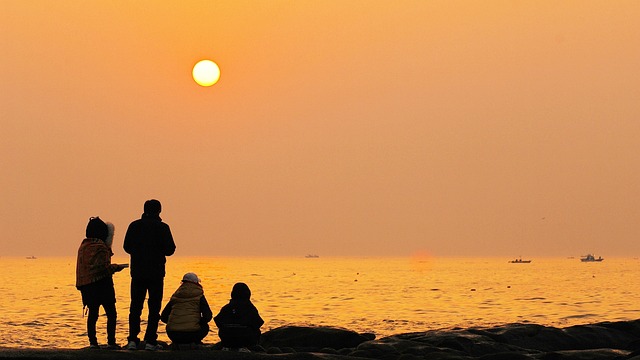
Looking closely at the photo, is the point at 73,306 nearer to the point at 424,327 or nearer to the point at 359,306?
the point at 359,306

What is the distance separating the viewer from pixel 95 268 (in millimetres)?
16625

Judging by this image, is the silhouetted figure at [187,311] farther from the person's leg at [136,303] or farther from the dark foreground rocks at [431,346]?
the person's leg at [136,303]

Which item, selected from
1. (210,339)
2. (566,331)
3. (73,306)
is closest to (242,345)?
(566,331)

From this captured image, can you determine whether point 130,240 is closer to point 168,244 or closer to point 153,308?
point 168,244

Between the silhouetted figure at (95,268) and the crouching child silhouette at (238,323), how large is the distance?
209 cm

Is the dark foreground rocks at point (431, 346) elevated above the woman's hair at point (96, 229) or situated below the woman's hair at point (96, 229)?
below

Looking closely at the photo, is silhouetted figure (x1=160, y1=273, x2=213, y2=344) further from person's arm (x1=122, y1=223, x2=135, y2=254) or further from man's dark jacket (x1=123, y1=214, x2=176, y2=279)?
person's arm (x1=122, y1=223, x2=135, y2=254)

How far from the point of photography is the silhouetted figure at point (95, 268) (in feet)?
54.5

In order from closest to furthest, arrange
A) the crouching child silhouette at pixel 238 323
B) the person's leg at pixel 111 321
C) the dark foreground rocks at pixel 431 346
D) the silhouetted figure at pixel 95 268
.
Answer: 1. the dark foreground rocks at pixel 431 346
2. the crouching child silhouette at pixel 238 323
3. the silhouetted figure at pixel 95 268
4. the person's leg at pixel 111 321

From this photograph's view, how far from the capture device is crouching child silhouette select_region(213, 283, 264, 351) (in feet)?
53.2

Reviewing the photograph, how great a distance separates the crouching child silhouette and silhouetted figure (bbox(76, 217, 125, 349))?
6.87 feet

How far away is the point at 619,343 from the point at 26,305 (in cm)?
4990

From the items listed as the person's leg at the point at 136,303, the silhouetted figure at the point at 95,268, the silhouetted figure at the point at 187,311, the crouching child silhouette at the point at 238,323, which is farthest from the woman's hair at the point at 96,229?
the crouching child silhouette at the point at 238,323

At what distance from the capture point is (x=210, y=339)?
33.7 metres
